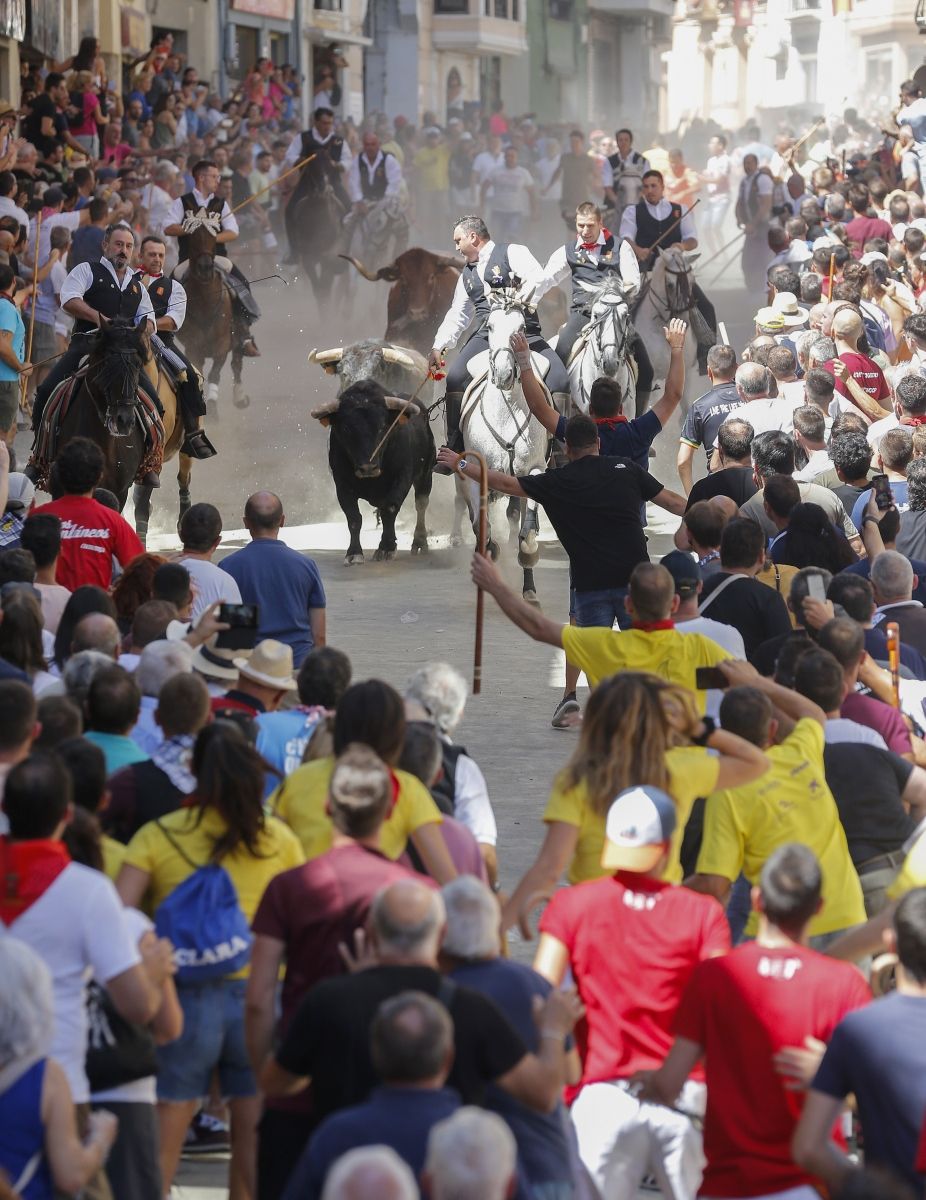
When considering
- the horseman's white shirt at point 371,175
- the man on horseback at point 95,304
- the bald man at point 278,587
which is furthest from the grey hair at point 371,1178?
the horseman's white shirt at point 371,175

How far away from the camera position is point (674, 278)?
19984 mm

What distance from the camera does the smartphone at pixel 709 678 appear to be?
7.06m

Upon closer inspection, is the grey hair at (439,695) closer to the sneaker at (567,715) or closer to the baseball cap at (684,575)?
the baseball cap at (684,575)

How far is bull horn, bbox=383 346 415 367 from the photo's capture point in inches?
669

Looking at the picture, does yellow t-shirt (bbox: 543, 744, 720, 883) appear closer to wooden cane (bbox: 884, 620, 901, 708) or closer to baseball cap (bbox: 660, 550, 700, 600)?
wooden cane (bbox: 884, 620, 901, 708)

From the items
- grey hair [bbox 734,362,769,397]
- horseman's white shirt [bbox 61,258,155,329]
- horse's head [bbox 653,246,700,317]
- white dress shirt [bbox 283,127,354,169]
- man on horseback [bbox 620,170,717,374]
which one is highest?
white dress shirt [bbox 283,127,354,169]

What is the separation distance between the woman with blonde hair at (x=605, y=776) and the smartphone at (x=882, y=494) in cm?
389

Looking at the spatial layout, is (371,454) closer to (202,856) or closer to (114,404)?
(114,404)

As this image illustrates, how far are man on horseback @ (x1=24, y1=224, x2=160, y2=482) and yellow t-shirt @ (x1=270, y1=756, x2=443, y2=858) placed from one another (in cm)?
846

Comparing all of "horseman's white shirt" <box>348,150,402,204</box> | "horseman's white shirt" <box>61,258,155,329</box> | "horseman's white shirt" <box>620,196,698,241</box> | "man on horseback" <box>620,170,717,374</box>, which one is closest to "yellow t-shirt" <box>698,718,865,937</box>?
"horseman's white shirt" <box>61,258,155,329</box>

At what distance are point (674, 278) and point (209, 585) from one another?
11857 mm

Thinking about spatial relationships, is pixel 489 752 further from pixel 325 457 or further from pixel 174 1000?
pixel 325 457

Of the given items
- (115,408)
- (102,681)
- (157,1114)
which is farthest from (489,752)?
(157,1114)

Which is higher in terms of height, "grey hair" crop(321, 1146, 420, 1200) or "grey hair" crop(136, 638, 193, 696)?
"grey hair" crop(136, 638, 193, 696)
